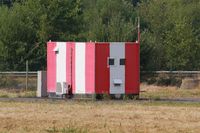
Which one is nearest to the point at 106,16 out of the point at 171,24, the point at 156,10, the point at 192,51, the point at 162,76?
the point at 156,10

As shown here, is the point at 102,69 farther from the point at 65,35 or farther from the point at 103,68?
the point at 65,35

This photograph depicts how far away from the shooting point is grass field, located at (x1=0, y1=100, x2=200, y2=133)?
62.2 ft

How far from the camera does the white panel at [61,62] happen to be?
3584 centimetres

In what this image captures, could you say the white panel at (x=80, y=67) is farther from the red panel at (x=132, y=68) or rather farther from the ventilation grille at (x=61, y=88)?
the red panel at (x=132, y=68)

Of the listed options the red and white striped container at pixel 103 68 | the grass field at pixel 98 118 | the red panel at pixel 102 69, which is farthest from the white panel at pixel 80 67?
the grass field at pixel 98 118

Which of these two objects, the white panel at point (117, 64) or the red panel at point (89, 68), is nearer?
the red panel at point (89, 68)

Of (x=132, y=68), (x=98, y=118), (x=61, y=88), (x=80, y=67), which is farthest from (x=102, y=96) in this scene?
(x=98, y=118)

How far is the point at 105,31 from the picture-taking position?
59.2 m

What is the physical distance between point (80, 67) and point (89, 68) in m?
0.47

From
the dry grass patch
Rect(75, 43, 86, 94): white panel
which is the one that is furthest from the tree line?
Rect(75, 43, 86, 94): white panel

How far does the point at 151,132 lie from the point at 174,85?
3279 cm

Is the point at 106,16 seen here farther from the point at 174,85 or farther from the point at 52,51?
the point at 52,51

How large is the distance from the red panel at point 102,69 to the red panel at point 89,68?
0.50 feet

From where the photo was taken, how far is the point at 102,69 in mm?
34688
